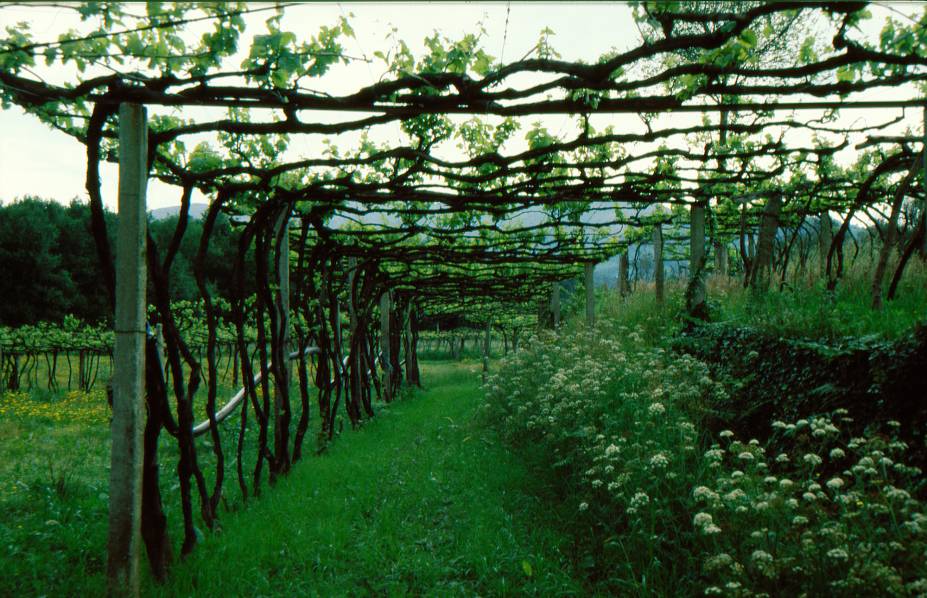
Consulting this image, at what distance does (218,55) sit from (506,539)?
389 centimetres

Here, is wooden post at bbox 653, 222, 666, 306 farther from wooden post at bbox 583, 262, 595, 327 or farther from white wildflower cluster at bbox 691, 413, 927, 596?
white wildflower cluster at bbox 691, 413, 927, 596

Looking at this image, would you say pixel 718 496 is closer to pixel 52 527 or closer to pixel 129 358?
pixel 129 358

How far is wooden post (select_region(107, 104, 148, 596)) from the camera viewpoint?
348 cm

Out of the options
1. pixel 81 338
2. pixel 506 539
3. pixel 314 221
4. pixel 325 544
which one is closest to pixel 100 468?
pixel 314 221

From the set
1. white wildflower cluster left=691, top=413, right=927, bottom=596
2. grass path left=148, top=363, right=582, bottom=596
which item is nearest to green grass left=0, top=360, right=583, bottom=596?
grass path left=148, top=363, right=582, bottom=596

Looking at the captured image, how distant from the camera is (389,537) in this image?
476 cm

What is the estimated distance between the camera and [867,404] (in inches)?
169

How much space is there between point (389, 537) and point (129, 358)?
240cm

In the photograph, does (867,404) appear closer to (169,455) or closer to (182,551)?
(182,551)

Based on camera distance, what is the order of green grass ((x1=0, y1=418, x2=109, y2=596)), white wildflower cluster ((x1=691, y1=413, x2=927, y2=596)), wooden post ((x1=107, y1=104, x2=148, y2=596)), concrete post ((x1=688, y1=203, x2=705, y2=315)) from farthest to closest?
concrete post ((x1=688, y1=203, x2=705, y2=315)), green grass ((x1=0, y1=418, x2=109, y2=596)), wooden post ((x1=107, y1=104, x2=148, y2=596)), white wildflower cluster ((x1=691, y1=413, x2=927, y2=596))

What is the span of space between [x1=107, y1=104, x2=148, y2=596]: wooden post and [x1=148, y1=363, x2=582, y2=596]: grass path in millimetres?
467

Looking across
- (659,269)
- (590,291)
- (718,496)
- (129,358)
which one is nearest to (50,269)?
(590,291)

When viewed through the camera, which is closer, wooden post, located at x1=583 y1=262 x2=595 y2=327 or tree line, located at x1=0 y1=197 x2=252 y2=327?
wooden post, located at x1=583 y1=262 x2=595 y2=327

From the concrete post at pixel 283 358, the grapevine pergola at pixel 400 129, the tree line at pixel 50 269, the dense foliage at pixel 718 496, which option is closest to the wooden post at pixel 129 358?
the grapevine pergola at pixel 400 129
